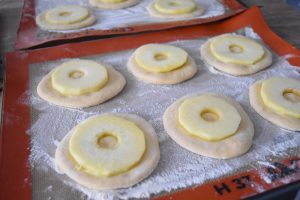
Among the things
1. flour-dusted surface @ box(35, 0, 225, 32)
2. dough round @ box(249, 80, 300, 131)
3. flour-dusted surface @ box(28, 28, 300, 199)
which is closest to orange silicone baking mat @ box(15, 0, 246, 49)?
flour-dusted surface @ box(35, 0, 225, 32)

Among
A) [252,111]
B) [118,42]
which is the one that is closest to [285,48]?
[252,111]

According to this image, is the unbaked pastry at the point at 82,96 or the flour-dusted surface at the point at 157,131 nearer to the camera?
the flour-dusted surface at the point at 157,131

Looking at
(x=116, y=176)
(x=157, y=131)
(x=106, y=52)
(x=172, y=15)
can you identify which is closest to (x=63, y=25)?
(x=106, y=52)

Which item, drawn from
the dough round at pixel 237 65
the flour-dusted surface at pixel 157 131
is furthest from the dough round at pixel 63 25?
the dough round at pixel 237 65

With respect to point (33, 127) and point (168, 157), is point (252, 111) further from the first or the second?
point (33, 127)

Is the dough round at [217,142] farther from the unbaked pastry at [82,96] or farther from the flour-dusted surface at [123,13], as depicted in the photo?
the flour-dusted surface at [123,13]

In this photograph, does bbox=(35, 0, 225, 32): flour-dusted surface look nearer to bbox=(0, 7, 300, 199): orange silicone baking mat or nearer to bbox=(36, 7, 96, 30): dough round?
bbox=(36, 7, 96, 30): dough round
